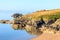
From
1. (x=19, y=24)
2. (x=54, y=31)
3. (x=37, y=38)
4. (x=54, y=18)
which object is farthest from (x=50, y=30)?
(x=19, y=24)

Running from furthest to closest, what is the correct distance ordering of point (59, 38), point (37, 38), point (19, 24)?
point (19, 24) < point (37, 38) < point (59, 38)

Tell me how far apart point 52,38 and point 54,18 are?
31.3 m


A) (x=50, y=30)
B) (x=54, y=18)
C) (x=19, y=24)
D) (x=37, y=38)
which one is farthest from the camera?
(x=19, y=24)

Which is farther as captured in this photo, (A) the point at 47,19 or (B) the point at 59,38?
(A) the point at 47,19

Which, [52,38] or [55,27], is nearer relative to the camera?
[52,38]

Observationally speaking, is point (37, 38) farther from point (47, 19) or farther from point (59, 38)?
point (47, 19)

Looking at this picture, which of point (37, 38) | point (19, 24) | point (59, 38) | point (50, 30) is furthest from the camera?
point (19, 24)

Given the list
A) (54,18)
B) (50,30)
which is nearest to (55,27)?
(50,30)

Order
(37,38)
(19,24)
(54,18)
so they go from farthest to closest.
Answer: (19,24), (54,18), (37,38)

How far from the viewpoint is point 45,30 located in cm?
8150

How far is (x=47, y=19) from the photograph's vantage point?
97.5 metres

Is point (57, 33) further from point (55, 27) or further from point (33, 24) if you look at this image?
point (33, 24)

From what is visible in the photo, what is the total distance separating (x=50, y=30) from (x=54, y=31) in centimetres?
248

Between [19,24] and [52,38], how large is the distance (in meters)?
47.5
